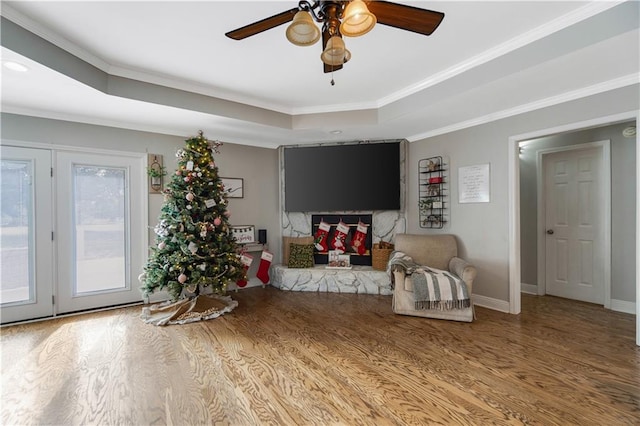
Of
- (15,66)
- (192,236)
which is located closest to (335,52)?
(15,66)

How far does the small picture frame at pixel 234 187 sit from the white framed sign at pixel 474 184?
10.7 feet

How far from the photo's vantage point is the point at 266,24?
69.1 inches

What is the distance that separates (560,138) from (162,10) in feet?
16.4

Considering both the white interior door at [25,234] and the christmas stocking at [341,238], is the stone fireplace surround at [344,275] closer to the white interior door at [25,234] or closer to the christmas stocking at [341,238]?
the christmas stocking at [341,238]

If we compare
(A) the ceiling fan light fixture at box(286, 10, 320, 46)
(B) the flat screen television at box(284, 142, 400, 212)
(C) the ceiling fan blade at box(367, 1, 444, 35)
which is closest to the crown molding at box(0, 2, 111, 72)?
(A) the ceiling fan light fixture at box(286, 10, 320, 46)

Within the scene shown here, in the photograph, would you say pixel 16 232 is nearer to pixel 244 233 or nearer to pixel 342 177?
pixel 244 233

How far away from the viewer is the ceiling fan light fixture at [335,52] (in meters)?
1.70

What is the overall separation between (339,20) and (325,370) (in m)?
2.42

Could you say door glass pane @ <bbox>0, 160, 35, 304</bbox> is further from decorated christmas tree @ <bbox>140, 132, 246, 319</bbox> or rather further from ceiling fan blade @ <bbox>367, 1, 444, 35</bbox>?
ceiling fan blade @ <bbox>367, 1, 444, 35</bbox>

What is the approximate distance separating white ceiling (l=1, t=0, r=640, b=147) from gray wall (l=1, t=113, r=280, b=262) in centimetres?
14

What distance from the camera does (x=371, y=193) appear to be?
15.5 ft

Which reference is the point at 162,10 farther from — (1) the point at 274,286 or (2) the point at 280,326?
(1) the point at 274,286

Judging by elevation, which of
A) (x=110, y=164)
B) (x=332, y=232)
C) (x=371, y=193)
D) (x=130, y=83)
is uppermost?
(x=130, y=83)

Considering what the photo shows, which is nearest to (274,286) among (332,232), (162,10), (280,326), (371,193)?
(332,232)
